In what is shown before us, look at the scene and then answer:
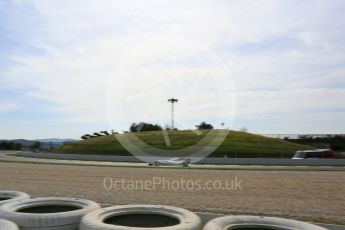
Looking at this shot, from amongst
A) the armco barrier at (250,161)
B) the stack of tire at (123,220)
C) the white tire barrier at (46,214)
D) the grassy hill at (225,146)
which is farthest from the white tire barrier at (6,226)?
the grassy hill at (225,146)

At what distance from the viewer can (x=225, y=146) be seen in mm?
58156

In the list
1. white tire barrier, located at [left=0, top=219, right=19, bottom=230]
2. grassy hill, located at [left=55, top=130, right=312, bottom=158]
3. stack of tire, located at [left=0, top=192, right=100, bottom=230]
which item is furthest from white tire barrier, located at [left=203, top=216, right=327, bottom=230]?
grassy hill, located at [left=55, top=130, right=312, bottom=158]

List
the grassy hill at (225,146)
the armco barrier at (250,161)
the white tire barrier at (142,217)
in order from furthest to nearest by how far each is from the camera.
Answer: the grassy hill at (225,146) < the armco barrier at (250,161) < the white tire barrier at (142,217)

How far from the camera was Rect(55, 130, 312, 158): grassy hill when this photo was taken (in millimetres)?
54406

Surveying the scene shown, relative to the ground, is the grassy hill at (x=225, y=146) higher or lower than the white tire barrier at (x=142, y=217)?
higher

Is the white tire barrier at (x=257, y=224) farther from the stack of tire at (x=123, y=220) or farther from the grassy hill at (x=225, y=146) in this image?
the grassy hill at (x=225, y=146)

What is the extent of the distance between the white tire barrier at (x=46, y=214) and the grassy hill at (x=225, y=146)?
45.8 m

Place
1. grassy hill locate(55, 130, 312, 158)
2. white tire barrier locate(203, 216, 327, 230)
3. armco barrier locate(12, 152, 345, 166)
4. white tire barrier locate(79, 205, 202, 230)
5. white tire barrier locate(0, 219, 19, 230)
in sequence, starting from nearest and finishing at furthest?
white tire barrier locate(0, 219, 19, 230) → white tire barrier locate(203, 216, 327, 230) → white tire barrier locate(79, 205, 202, 230) → armco barrier locate(12, 152, 345, 166) → grassy hill locate(55, 130, 312, 158)

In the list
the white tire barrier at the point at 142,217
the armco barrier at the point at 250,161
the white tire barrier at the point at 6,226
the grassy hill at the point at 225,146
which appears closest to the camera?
the white tire barrier at the point at 6,226

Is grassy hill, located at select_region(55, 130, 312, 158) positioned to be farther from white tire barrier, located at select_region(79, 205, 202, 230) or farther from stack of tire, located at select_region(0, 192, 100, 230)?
white tire barrier, located at select_region(79, 205, 202, 230)

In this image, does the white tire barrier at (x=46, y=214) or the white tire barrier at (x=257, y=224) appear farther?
the white tire barrier at (x=46, y=214)

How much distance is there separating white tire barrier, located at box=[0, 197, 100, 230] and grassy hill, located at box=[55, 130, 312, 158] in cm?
4581

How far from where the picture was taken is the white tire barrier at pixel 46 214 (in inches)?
223

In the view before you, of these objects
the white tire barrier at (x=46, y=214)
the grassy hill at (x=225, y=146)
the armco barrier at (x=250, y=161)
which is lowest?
the white tire barrier at (x=46, y=214)
